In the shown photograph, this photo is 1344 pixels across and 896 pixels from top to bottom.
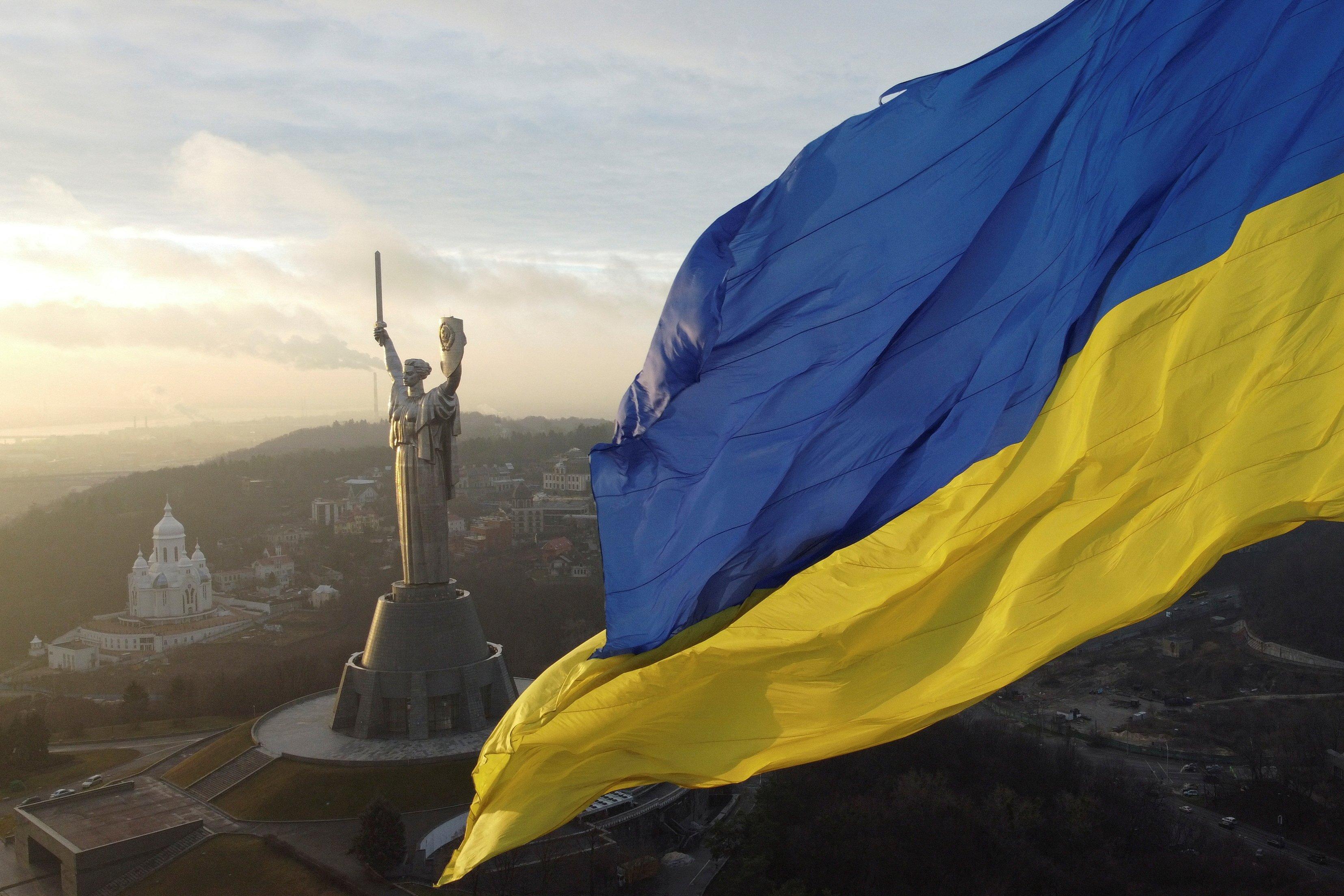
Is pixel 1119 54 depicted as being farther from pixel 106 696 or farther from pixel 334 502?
pixel 334 502

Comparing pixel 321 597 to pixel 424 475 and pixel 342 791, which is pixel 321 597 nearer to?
pixel 424 475

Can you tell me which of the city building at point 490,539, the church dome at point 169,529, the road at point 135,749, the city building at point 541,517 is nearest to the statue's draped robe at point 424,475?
the road at point 135,749

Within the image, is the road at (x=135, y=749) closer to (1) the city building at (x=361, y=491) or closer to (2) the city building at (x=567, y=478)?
(1) the city building at (x=361, y=491)

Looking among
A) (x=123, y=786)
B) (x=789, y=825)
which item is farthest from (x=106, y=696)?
(x=789, y=825)

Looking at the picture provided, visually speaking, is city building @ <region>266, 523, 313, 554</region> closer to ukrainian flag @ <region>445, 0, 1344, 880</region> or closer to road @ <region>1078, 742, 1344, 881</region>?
road @ <region>1078, 742, 1344, 881</region>

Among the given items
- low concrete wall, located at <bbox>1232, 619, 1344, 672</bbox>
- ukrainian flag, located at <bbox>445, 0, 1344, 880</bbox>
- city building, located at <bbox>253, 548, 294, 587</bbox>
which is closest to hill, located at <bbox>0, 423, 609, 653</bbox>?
city building, located at <bbox>253, 548, 294, 587</bbox>
